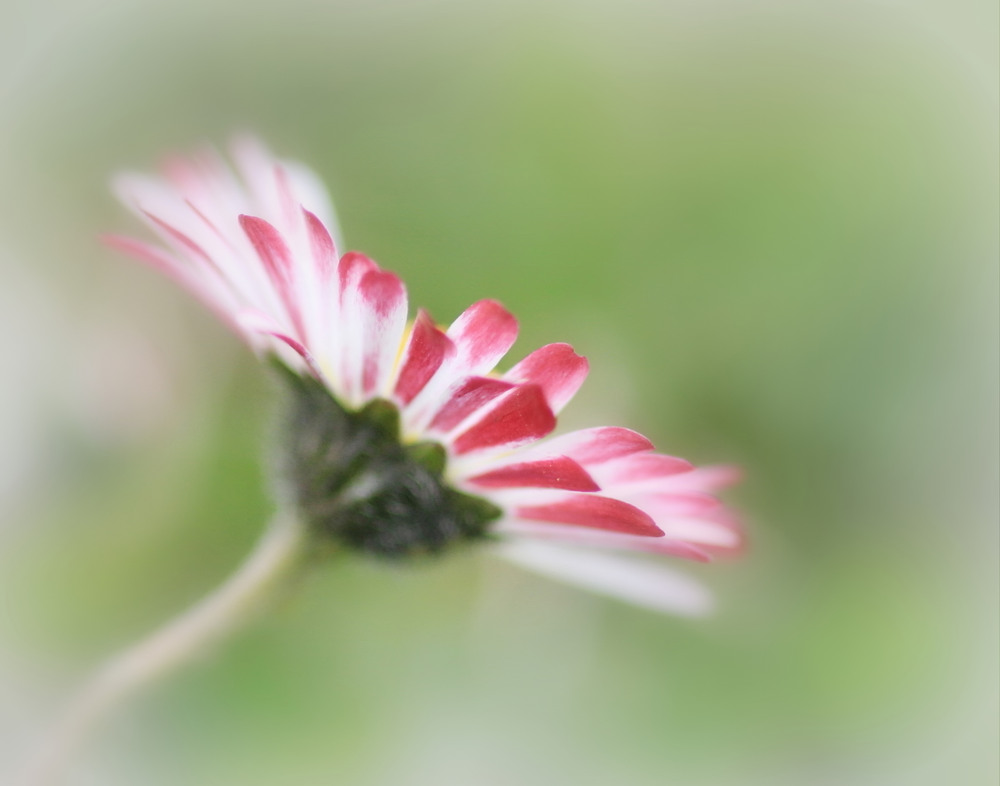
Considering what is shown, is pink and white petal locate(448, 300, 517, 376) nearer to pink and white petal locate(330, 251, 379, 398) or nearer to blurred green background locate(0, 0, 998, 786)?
pink and white petal locate(330, 251, 379, 398)

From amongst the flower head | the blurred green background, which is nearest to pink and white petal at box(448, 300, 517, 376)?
the flower head

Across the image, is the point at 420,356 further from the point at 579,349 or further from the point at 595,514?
the point at 579,349

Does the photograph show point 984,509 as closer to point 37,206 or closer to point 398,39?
point 398,39

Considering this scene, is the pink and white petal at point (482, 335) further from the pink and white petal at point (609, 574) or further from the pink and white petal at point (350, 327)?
the pink and white petal at point (609, 574)

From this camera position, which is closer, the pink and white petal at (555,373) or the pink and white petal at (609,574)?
the pink and white petal at (555,373)

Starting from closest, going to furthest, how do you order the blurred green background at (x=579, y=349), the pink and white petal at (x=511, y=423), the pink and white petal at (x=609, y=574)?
the pink and white petal at (x=511, y=423) → the pink and white petal at (x=609, y=574) → the blurred green background at (x=579, y=349)

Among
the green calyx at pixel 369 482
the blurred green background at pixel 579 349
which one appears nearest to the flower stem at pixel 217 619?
the green calyx at pixel 369 482

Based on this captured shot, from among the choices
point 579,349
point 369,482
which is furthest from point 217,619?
point 579,349

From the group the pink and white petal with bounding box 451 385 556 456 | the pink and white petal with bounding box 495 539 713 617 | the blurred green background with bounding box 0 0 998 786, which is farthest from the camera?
the blurred green background with bounding box 0 0 998 786
